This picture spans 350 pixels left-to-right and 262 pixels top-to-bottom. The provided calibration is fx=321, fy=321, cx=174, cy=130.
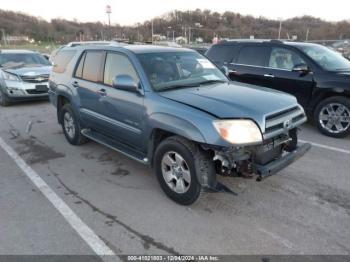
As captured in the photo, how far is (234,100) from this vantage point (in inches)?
141

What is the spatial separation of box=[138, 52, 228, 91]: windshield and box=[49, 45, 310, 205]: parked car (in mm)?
13

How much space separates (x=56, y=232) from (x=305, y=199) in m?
2.78

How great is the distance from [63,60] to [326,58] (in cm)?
529

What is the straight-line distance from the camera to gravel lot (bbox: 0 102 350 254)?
3.01m

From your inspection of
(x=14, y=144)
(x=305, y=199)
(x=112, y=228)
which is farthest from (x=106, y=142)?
(x=305, y=199)

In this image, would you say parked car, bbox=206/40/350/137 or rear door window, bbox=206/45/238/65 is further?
rear door window, bbox=206/45/238/65

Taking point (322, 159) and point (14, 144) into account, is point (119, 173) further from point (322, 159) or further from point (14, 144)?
point (322, 159)

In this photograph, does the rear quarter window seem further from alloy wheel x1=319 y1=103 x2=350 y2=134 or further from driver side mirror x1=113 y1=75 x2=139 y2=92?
alloy wheel x1=319 y1=103 x2=350 y2=134

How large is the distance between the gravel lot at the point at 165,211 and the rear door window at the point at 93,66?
1.30 meters

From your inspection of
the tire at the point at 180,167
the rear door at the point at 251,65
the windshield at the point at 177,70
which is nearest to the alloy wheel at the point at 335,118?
the rear door at the point at 251,65

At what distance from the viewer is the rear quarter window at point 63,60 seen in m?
5.85

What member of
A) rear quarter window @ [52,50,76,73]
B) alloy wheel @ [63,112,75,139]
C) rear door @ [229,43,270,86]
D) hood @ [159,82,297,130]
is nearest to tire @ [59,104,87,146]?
alloy wheel @ [63,112,75,139]

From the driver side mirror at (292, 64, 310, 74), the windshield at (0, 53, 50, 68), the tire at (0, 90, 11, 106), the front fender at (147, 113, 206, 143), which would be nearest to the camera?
the front fender at (147, 113, 206, 143)

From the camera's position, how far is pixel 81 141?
18.9 feet
